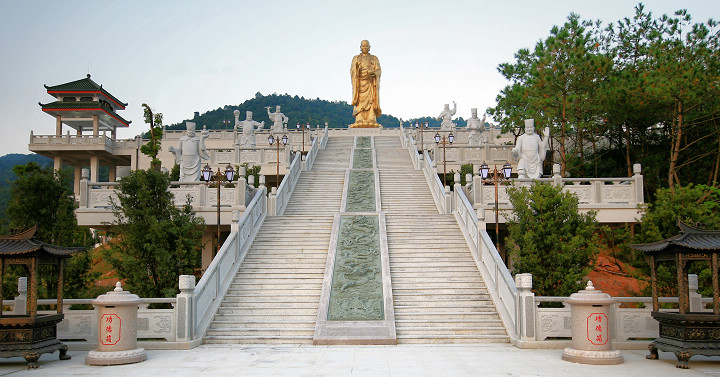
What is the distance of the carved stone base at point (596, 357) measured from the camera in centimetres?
990

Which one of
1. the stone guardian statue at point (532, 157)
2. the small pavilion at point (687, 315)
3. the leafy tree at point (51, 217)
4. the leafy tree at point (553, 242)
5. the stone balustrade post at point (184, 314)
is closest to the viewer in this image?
the small pavilion at point (687, 315)

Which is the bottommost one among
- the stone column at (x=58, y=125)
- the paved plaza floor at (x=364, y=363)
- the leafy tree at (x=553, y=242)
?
the paved plaza floor at (x=364, y=363)

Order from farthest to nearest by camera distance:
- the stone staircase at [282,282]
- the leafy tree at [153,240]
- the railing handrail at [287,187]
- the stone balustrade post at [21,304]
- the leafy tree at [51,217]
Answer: the railing handrail at [287,187] < the leafy tree at [51,217] < the leafy tree at [153,240] < the stone staircase at [282,282] < the stone balustrade post at [21,304]

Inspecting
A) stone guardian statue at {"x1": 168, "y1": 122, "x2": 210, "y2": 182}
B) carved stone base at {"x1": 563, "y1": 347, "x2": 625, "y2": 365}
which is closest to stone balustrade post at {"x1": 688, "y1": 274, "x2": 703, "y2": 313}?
carved stone base at {"x1": 563, "y1": 347, "x2": 625, "y2": 365}

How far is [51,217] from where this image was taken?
16.7 m

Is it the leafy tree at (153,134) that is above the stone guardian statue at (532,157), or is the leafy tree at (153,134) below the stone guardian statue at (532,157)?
above

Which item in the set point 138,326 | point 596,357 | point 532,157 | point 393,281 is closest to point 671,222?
point 532,157

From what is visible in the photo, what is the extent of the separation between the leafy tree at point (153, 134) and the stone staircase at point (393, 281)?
58.0 ft

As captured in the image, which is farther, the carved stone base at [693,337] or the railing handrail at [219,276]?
the railing handrail at [219,276]

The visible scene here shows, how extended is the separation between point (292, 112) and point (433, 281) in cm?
6457

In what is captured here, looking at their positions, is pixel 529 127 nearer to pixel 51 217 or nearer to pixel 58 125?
pixel 51 217

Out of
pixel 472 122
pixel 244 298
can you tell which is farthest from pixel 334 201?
pixel 472 122

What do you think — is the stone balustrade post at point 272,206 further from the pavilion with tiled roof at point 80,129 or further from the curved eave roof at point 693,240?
the pavilion with tiled roof at point 80,129

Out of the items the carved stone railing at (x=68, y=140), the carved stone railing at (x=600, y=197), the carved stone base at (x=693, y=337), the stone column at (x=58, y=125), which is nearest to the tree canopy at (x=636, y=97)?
the carved stone railing at (x=600, y=197)
